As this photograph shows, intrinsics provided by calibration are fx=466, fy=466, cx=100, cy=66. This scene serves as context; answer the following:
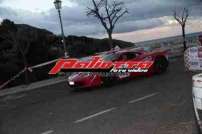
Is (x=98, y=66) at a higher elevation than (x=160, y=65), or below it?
higher

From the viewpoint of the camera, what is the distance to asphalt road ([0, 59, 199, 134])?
969 cm

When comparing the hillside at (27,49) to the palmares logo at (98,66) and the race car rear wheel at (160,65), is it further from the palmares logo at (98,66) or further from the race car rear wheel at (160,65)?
the palmares logo at (98,66)

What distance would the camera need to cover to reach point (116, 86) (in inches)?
747

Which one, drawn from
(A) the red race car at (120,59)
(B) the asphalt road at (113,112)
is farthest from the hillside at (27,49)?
(B) the asphalt road at (113,112)

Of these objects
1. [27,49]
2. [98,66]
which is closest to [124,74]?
[98,66]

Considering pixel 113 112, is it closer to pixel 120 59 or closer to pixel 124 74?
pixel 124 74

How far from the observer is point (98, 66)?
689 inches

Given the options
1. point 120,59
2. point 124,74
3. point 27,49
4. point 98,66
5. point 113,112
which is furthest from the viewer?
point 27,49

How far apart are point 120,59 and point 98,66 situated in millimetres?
3057

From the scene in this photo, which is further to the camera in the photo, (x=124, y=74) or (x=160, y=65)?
(x=160, y=65)

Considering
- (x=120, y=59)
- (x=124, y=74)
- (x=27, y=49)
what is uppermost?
(x=27, y=49)

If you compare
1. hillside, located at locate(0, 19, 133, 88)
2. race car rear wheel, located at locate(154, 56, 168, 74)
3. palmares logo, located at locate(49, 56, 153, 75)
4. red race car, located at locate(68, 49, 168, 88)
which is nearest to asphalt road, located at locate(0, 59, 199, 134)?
red race car, located at locate(68, 49, 168, 88)

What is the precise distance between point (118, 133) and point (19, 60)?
2556 cm

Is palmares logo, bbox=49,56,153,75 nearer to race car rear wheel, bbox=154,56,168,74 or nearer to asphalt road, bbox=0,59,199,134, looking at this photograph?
race car rear wheel, bbox=154,56,168,74
